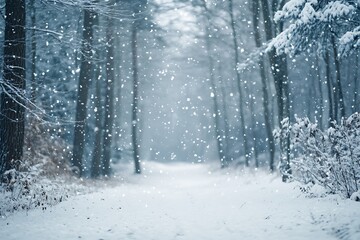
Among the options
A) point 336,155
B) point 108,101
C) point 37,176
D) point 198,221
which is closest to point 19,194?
point 37,176

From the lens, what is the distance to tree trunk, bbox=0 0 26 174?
361 inches

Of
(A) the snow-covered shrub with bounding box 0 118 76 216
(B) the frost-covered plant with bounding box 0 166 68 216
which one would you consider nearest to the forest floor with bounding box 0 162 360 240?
(B) the frost-covered plant with bounding box 0 166 68 216

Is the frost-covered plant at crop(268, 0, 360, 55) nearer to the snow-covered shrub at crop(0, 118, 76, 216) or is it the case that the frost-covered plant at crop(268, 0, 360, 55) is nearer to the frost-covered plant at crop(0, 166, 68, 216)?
the snow-covered shrub at crop(0, 118, 76, 216)

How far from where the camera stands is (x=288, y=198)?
9.37 m

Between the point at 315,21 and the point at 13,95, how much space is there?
8.58m

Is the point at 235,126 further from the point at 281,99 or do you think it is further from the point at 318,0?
the point at 318,0

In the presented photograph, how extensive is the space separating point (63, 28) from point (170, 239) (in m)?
16.6

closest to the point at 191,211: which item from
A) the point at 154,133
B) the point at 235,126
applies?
the point at 235,126

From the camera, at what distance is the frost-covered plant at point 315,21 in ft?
28.3

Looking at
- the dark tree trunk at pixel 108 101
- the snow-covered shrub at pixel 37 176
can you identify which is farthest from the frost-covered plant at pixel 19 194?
the dark tree trunk at pixel 108 101

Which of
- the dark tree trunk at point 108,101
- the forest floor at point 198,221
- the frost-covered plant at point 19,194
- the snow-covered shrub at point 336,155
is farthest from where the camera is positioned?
the dark tree trunk at point 108,101

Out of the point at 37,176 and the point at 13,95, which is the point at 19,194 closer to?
the point at 37,176

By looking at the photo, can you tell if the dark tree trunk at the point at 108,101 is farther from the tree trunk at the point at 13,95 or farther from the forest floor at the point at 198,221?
the forest floor at the point at 198,221

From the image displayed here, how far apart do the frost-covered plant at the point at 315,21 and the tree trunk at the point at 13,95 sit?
726 cm
